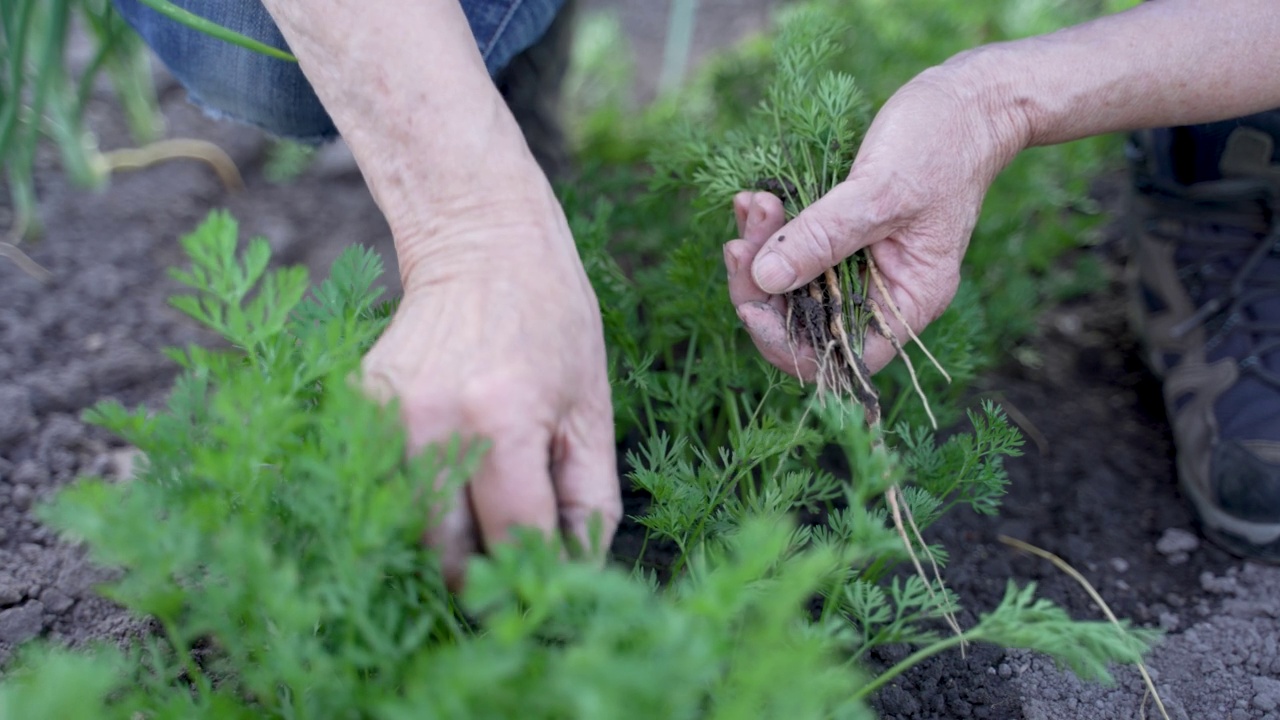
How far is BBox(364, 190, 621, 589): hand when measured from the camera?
3.29ft

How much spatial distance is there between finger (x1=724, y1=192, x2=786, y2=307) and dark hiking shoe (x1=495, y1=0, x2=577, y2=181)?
96 centimetres

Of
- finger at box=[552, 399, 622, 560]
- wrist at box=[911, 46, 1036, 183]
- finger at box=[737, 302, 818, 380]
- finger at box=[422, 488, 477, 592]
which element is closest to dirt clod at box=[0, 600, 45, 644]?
finger at box=[422, 488, 477, 592]

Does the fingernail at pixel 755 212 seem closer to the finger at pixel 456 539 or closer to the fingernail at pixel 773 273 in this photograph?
the fingernail at pixel 773 273

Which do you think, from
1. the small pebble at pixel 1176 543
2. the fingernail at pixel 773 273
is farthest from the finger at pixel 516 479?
the small pebble at pixel 1176 543

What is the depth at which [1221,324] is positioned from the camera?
6.31ft

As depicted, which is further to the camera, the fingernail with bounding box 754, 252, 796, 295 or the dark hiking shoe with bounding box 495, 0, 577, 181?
the dark hiking shoe with bounding box 495, 0, 577, 181

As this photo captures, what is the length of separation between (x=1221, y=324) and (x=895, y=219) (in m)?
0.98

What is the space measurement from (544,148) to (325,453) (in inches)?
64.6

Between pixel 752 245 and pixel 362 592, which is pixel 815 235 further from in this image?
pixel 362 592

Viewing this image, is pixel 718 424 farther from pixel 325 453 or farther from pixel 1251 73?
pixel 1251 73

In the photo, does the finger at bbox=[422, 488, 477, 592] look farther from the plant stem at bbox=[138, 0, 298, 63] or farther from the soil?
the plant stem at bbox=[138, 0, 298, 63]

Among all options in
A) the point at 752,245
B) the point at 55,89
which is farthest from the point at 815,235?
the point at 55,89

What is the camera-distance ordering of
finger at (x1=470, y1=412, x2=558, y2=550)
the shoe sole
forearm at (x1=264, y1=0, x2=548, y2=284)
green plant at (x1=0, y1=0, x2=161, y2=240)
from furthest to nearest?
1. green plant at (x1=0, y1=0, x2=161, y2=240)
2. the shoe sole
3. forearm at (x1=264, y1=0, x2=548, y2=284)
4. finger at (x1=470, y1=412, x2=558, y2=550)

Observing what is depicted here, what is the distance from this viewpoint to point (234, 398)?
0.93m
